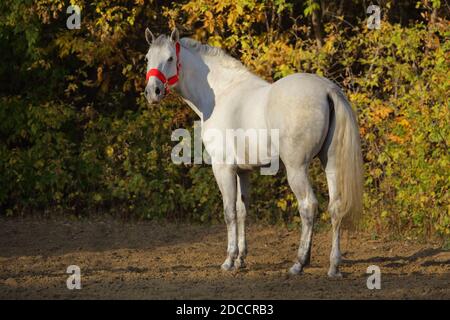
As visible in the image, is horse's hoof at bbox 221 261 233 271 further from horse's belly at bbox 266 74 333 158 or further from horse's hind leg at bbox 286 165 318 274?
horse's belly at bbox 266 74 333 158

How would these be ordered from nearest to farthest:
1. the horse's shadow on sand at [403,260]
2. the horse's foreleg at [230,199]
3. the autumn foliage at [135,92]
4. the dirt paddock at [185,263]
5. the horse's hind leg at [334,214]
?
the dirt paddock at [185,263] < the horse's hind leg at [334,214] < the horse's foreleg at [230,199] < the horse's shadow on sand at [403,260] < the autumn foliage at [135,92]

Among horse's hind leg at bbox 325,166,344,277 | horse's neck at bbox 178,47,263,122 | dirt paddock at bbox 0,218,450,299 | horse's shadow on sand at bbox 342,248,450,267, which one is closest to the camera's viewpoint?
dirt paddock at bbox 0,218,450,299

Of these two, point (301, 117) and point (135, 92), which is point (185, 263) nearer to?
point (301, 117)

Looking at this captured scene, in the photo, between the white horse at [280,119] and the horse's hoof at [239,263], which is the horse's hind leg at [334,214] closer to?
the white horse at [280,119]

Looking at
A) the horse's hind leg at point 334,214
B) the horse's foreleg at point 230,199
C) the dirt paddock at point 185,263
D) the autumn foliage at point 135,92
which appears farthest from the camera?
the autumn foliage at point 135,92

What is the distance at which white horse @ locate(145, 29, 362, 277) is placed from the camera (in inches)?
251

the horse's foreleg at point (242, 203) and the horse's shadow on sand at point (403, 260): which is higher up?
the horse's foreleg at point (242, 203)

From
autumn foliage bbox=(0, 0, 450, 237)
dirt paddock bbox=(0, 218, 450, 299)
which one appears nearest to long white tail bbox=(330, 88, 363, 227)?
dirt paddock bbox=(0, 218, 450, 299)

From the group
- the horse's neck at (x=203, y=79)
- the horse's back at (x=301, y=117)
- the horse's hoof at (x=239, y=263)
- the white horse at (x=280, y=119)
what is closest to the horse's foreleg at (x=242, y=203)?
the white horse at (x=280, y=119)

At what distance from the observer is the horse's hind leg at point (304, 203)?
6.37 metres

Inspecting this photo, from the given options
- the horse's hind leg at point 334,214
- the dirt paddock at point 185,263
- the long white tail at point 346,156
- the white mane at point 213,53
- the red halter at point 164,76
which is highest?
the white mane at point 213,53

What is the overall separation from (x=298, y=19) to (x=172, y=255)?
4886mm

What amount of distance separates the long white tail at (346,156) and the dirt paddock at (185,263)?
65cm
